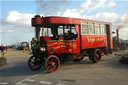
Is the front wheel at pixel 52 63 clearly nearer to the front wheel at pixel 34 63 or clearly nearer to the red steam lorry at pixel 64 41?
the red steam lorry at pixel 64 41

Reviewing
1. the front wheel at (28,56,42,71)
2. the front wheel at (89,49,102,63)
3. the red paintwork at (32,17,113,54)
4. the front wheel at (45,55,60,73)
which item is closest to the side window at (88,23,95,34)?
the red paintwork at (32,17,113,54)

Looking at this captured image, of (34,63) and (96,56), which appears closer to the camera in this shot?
(34,63)

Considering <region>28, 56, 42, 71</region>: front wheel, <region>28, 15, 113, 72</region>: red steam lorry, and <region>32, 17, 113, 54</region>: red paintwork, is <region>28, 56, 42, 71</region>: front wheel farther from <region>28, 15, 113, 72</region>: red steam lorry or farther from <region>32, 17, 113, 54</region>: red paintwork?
<region>32, 17, 113, 54</region>: red paintwork

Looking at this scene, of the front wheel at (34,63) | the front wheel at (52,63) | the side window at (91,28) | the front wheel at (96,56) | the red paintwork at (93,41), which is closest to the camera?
the front wheel at (52,63)

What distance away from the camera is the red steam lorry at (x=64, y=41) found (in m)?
8.27

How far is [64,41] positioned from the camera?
8.81 metres

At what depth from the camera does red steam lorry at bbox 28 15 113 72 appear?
8273 mm

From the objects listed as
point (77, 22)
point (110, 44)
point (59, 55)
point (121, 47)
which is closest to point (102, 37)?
point (110, 44)

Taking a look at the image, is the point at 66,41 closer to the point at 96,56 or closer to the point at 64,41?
the point at 64,41

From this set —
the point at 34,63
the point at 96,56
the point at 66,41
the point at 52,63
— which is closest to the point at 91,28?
the point at 96,56

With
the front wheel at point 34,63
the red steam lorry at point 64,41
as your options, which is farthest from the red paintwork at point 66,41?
the front wheel at point 34,63

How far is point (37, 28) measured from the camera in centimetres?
867

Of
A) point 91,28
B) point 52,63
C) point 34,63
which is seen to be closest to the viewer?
point 52,63

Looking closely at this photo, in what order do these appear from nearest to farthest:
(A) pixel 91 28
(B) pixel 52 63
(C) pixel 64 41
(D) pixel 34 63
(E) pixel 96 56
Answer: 1. (B) pixel 52 63
2. (C) pixel 64 41
3. (D) pixel 34 63
4. (A) pixel 91 28
5. (E) pixel 96 56
